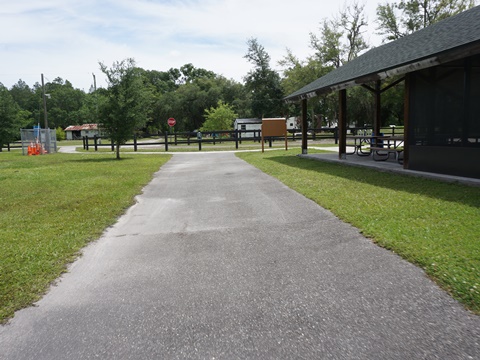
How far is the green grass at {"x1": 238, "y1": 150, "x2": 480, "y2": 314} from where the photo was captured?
3625mm

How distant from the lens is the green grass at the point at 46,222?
381 cm

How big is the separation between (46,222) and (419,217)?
5.81m

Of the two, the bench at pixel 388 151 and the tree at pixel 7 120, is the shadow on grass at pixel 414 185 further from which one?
the tree at pixel 7 120

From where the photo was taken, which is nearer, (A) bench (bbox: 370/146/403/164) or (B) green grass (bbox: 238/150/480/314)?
(B) green grass (bbox: 238/150/480/314)

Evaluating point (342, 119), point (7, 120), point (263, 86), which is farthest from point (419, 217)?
A: point (263, 86)

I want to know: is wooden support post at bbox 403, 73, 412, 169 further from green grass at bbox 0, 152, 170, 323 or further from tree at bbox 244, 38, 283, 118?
tree at bbox 244, 38, 283, 118

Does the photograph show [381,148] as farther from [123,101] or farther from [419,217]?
[123,101]

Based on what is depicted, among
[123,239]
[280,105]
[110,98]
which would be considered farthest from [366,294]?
[280,105]

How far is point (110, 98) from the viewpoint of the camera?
66.0 ft

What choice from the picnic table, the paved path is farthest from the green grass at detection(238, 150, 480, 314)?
the picnic table

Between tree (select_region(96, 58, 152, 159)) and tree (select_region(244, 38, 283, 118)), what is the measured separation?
1714 inches

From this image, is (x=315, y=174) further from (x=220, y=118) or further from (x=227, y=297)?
(x=220, y=118)

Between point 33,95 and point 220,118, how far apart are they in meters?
84.2

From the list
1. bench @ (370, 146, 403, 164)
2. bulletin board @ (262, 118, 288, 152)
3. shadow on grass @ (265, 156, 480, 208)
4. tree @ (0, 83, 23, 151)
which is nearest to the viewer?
shadow on grass @ (265, 156, 480, 208)
